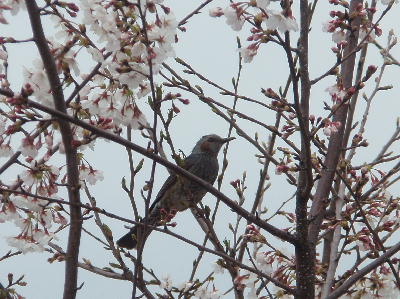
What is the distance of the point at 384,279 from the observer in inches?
132

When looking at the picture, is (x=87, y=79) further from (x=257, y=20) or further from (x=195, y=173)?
(x=195, y=173)

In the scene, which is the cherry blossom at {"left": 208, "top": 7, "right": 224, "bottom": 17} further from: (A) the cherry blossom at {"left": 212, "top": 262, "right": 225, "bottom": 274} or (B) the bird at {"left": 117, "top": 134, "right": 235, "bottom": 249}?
(B) the bird at {"left": 117, "top": 134, "right": 235, "bottom": 249}

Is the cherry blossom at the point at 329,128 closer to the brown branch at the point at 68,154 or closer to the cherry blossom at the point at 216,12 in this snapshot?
the cherry blossom at the point at 216,12

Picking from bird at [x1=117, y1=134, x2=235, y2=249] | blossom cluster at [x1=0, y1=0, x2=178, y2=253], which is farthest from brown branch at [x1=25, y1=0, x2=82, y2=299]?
bird at [x1=117, y1=134, x2=235, y2=249]

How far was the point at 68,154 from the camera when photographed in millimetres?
2895

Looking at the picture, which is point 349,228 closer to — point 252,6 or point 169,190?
point 252,6

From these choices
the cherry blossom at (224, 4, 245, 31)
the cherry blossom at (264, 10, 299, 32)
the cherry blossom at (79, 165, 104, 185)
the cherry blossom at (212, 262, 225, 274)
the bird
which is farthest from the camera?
the bird

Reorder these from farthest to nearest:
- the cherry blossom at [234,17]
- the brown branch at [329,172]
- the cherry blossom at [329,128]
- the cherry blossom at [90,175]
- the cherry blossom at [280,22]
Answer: the cherry blossom at [90,175]
the brown branch at [329,172]
the cherry blossom at [329,128]
the cherry blossom at [234,17]
the cherry blossom at [280,22]

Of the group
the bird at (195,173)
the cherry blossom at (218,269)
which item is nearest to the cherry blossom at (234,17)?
the cherry blossom at (218,269)

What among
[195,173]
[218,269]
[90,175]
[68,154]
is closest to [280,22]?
[68,154]

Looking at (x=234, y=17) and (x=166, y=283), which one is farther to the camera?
(x=166, y=283)

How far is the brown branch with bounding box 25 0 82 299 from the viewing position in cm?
256

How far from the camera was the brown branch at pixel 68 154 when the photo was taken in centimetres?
256

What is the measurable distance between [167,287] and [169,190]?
3.03 m
